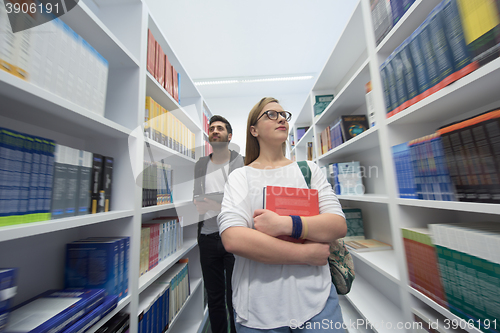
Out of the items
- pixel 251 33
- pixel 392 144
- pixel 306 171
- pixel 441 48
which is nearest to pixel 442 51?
pixel 441 48

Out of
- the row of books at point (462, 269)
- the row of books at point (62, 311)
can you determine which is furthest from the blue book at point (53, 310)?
the row of books at point (462, 269)

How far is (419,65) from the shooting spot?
836 mm

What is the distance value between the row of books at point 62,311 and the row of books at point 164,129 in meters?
0.85

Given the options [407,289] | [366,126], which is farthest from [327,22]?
[407,289]


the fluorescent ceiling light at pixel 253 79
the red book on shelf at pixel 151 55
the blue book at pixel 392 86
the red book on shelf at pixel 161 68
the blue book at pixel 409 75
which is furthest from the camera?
the fluorescent ceiling light at pixel 253 79

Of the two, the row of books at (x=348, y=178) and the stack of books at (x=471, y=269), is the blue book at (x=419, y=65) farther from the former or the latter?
the row of books at (x=348, y=178)

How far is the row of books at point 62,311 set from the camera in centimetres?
55

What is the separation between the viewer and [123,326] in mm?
851

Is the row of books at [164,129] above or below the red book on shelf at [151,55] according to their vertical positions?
below

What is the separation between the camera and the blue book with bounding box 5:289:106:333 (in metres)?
0.54

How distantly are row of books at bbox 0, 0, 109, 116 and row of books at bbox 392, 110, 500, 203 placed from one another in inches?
57.0

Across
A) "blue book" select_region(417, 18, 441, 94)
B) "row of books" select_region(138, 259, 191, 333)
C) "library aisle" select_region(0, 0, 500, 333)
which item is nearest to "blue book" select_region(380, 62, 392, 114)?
"library aisle" select_region(0, 0, 500, 333)

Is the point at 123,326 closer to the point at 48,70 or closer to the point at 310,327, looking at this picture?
the point at 310,327

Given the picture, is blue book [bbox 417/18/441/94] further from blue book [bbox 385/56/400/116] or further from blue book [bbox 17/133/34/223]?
blue book [bbox 17/133/34/223]
